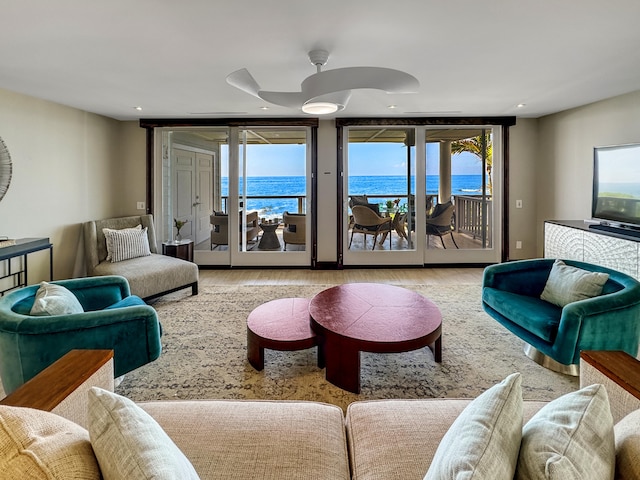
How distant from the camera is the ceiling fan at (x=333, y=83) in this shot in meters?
2.33

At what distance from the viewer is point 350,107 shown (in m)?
4.72

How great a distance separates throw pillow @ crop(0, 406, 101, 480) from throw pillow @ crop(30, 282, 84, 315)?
1.46m

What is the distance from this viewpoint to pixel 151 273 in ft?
12.6

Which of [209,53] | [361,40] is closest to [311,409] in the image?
[361,40]

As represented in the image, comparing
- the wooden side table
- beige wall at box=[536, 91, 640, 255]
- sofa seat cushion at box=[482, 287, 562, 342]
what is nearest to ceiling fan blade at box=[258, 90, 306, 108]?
sofa seat cushion at box=[482, 287, 562, 342]

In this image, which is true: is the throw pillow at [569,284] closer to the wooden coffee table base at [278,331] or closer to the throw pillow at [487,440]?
the wooden coffee table base at [278,331]

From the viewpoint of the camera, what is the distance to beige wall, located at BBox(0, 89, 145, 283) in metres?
3.86

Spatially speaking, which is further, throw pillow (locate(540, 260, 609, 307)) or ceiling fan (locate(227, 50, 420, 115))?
throw pillow (locate(540, 260, 609, 307))

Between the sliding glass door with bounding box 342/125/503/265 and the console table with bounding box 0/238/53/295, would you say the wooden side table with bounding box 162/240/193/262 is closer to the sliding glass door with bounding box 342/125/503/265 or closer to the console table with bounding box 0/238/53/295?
the console table with bounding box 0/238/53/295

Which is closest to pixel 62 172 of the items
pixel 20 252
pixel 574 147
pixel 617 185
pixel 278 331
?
pixel 20 252

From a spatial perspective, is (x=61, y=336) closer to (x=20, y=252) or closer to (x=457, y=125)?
(x=20, y=252)

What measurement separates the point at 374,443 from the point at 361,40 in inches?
99.5

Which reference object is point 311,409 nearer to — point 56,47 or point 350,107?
point 56,47

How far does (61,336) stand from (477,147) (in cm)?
573
